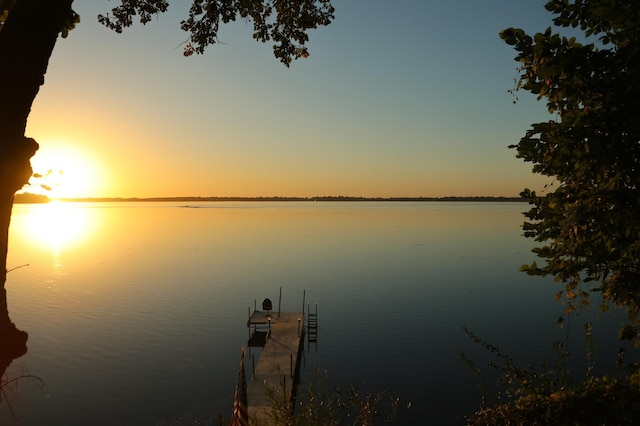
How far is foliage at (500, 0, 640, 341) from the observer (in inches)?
316

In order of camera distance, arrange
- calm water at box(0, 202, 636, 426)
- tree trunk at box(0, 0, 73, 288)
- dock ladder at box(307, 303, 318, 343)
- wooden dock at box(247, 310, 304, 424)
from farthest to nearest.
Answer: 1. dock ladder at box(307, 303, 318, 343)
2. calm water at box(0, 202, 636, 426)
3. wooden dock at box(247, 310, 304, 424)
4. tree trunk at box(0, 0, 73, 288)

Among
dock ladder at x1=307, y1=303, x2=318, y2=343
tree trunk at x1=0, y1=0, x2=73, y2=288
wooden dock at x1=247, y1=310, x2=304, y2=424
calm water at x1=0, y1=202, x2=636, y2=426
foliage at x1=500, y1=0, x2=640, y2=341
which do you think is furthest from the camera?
dock ladder at x1=307, y1=303, x2=318, y2=343

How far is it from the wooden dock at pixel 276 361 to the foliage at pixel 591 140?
1343cm

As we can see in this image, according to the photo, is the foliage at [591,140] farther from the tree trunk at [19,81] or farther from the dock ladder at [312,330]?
the dock ladder at [312,330]

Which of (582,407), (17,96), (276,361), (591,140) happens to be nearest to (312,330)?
(276,361)

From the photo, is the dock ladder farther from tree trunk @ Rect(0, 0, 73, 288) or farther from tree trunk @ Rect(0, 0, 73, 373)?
tree trunk @ Rect(0, 0, 73, 288)

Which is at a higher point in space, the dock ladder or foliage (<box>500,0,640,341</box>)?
foliage (<box>500,0,640,341</box>)

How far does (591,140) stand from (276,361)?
26.2 meters

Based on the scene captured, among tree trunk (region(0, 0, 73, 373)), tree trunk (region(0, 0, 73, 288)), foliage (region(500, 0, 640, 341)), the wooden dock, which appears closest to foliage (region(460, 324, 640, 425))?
foliage (region(500, 0, 640, 341))

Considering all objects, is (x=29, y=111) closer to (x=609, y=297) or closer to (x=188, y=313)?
(x=609, y=297)

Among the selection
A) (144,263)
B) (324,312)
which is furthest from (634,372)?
(144,263)

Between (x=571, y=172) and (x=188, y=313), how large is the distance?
45.6 m

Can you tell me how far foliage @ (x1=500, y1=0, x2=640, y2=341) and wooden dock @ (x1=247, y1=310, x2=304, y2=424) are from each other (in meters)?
13.4

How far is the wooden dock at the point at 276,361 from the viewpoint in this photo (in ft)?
78.1
